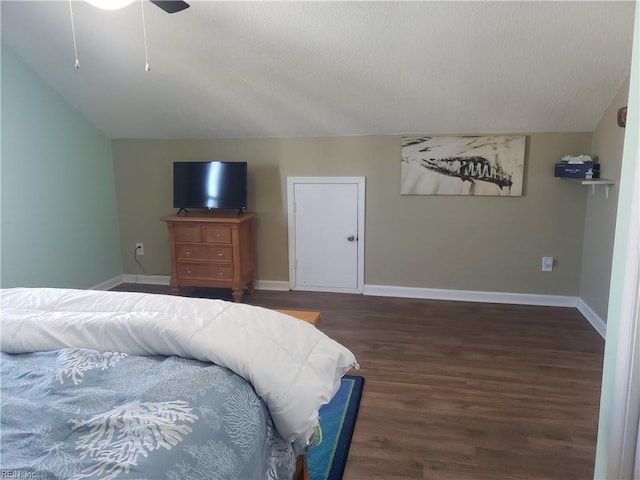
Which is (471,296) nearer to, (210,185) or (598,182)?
(598,182)

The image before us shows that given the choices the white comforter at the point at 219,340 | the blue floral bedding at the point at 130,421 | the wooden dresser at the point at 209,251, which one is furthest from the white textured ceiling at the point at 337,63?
the blue floral bedding at the point at 130,421

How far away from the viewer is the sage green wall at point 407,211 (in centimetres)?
385

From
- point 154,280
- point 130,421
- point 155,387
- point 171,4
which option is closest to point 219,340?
point 155,387

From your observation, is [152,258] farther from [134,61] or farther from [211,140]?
[134,61]

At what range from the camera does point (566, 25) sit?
104 inches

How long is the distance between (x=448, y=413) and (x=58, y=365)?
1.88m

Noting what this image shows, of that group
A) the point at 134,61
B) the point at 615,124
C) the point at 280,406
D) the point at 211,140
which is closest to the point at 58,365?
the point at 280,406

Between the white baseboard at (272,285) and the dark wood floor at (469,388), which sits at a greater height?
the white baseboard at (272,285)

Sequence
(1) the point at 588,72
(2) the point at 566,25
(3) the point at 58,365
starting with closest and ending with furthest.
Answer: (3) the point at 58,365, (2) the point at 566,25, (1) the point at 588,72

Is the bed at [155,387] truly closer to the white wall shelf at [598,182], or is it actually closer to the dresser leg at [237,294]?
the dresser leg at [237,294]

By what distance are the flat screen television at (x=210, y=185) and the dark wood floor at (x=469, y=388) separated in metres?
1.00

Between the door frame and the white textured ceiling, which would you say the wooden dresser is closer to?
the door frame

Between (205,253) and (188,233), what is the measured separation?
235mm

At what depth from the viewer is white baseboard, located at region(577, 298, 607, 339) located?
3.33 meters
